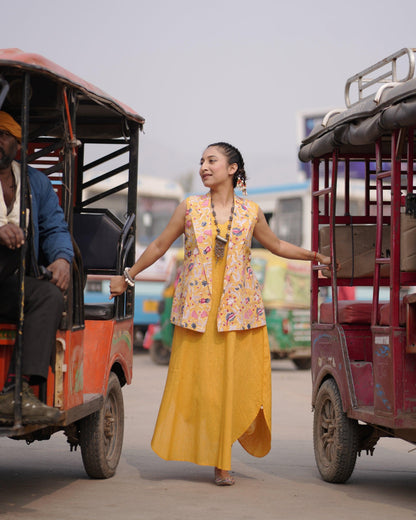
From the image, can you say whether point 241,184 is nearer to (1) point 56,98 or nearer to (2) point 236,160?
(2) point 236,160

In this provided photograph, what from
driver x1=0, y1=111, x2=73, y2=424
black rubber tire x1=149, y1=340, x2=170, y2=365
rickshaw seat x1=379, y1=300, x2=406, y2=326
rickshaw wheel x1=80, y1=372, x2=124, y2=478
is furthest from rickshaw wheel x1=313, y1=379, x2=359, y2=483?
black rubber tire x1=149, y1=340, x2=170, y2=365

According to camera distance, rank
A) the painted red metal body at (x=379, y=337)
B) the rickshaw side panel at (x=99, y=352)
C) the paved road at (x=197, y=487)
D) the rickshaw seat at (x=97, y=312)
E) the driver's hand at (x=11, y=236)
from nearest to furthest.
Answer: the driver's hand at (x=11, y=236) → the paved road at (x=197, y=487) → the painted red metal body at (x=379, y=337) → the rickshaw side panel at (x=99, y=352) → the rickshaw seat at (x=97, y=312)

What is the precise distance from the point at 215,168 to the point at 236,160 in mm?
198

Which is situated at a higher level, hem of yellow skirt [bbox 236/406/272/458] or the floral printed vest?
the floral printed vest

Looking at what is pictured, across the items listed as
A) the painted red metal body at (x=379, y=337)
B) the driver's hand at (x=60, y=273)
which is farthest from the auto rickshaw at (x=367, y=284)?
the driver's hand at (x=60, y=273)

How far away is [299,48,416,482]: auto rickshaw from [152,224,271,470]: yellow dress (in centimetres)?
55

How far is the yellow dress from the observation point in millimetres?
7094

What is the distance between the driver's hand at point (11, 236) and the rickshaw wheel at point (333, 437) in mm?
2692

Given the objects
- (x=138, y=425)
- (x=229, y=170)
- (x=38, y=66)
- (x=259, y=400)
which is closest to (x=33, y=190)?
(x=38, y=66)

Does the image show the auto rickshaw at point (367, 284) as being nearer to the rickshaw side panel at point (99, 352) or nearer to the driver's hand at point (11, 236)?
the rickshaw side panel at point (99, 352)

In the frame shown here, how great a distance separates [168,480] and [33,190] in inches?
92.0

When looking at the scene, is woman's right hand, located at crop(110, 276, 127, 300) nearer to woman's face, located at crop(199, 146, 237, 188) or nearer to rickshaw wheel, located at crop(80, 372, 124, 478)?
rickshaw wheel, located at crop(80, 372, 124, 478)

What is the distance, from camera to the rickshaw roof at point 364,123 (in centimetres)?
→ 626

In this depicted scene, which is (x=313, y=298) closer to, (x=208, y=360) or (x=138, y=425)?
(x=208, y=360)
